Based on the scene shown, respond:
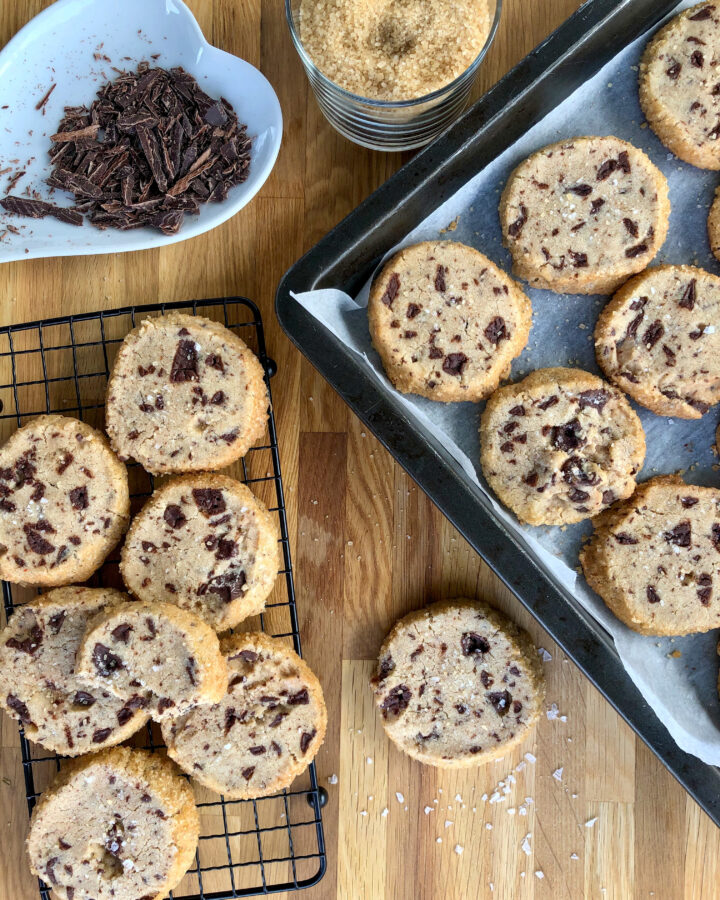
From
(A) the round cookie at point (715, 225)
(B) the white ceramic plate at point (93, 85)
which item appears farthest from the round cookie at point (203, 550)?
(A) the round cookie at point (715, 225)

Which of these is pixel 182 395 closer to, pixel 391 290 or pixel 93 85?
pixel 391 290

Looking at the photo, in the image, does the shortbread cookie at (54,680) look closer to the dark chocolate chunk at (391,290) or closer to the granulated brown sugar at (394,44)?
the dark chocolate chunk at (391,290)

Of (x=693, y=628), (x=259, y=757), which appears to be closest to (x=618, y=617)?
(x=693, y=628)

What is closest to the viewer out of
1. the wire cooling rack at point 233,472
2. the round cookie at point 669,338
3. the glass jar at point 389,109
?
the glass jar at point 389,109

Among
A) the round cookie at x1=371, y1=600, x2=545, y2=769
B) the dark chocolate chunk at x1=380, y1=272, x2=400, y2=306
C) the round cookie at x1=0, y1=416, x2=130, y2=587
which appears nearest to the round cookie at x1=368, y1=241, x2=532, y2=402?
the dark chocolate chunk at x1=380, y1=272, x2=400, y2=306

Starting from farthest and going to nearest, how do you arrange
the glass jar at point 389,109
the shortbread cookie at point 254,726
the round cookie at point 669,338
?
the shortbread cookie at point 254,726 → the round cookie at point 669,338 → the glass jar at point 389,109

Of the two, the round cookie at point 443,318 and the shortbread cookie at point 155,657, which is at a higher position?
the round cookie at point 443,318

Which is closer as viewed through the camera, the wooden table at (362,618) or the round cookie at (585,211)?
the round cookie at (585,211)
